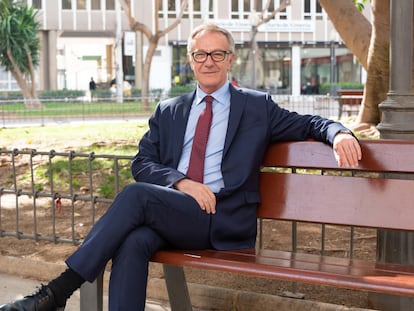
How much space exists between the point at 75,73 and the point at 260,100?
45.9 metres

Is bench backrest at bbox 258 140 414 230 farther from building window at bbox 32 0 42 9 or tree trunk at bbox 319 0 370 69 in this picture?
building window at bbox 32 0 42 9

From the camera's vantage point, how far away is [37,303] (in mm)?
3314

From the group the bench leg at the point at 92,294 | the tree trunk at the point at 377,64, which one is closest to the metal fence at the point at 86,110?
the tree trunk at the point at 377,64

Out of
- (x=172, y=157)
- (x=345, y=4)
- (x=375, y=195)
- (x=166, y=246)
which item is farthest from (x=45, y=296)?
(x=345, y=4)

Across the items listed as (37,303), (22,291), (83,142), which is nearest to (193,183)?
(37,303)

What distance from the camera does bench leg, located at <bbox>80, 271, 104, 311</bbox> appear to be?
360cm

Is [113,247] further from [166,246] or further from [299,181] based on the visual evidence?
[299,181]

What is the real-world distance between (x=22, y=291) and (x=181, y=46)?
44390 millimetres

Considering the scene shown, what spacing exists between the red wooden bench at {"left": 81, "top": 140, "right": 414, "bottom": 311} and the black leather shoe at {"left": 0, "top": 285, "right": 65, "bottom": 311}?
0.97ft

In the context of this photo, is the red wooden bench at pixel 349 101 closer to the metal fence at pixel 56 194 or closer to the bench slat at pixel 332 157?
the metal fence at pixel 56 194

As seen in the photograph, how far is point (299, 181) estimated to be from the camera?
3783 mm

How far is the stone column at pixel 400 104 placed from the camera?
3.78 m

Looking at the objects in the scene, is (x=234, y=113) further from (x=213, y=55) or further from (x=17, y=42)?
(x=17, y=42)

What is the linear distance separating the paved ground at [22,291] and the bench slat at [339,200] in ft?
3.67
